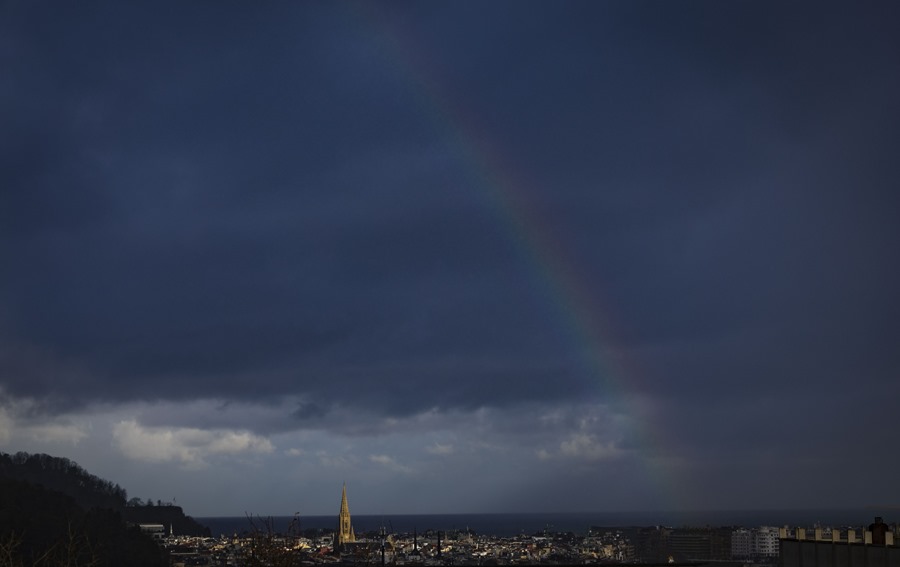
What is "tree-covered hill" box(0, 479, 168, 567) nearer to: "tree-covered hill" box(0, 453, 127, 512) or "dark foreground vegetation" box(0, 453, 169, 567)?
"dark foreground vegetation" box(0, 453, 169, 567)

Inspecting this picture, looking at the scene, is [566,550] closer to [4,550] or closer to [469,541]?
[469,541]

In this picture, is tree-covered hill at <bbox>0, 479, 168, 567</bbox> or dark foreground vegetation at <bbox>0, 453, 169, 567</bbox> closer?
dark foreground vegetation at <bbox>0, 453, 169, 567</bbox>

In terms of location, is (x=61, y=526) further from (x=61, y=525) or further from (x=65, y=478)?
(x=65, y=478)

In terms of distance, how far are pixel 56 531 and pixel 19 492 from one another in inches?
368

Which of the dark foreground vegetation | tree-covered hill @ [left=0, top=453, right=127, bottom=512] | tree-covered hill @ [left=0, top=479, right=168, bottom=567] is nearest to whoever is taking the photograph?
the dark foreground vegetation

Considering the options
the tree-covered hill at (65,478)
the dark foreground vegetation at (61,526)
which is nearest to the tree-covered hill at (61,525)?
the dark foreground vegetation at (61,526)

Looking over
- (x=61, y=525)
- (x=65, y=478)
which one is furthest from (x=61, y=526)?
(x=65, y=478)

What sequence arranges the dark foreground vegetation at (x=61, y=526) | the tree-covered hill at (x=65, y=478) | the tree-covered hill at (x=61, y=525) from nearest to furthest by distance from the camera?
1. the dark foreground vegetation at (x=61, y=526)
2. the tree-covered hill at (x=61, y=525)
3. the tree-covered hill at (x=65, y=478)

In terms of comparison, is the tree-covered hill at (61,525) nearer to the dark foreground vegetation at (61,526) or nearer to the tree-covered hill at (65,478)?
the dark foreground vegetation at (61,526)

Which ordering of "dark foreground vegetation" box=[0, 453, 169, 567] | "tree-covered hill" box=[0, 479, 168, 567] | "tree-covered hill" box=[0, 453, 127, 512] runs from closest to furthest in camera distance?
"dark foreground vegetation" box=[0, 453, 169, 567]
"tree-covered hill" box=[0, 479, 168, 567]
"tree-covered hill" box=[0, 453, 127, 512]

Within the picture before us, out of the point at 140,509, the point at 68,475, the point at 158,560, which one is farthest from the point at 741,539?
the point at 140,509

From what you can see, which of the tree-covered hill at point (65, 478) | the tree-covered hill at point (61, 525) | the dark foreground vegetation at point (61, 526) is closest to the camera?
the dark foreground vegetation at point (61, 526)

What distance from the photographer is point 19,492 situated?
271 feet

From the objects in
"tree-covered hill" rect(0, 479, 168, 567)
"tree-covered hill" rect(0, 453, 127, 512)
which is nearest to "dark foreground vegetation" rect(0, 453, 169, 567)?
"tree-covered hill" rect(0, 479, 168, 567)
